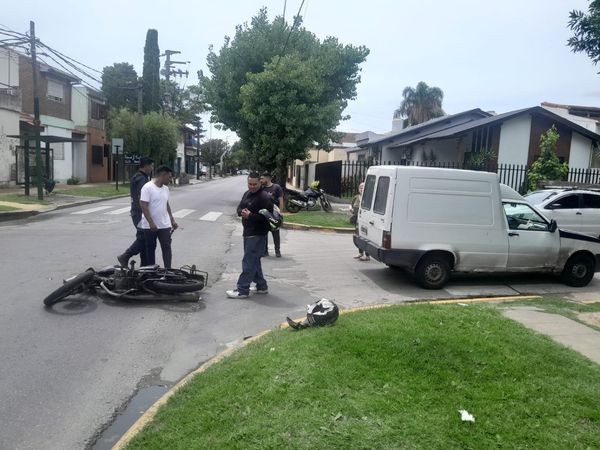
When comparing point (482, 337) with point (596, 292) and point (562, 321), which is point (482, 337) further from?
point (596, 292)

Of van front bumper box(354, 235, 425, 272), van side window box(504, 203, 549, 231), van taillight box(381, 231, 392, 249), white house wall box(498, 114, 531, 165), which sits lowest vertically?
van front bumper box(354, 235, 425, 272)

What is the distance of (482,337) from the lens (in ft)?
16.0

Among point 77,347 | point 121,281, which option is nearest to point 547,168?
point 121,281

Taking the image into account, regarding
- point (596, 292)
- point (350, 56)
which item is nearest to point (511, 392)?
point (596, 292)

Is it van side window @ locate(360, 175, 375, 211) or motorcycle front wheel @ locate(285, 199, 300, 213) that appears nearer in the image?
van side window @ locate(360, 175, 375, 211)

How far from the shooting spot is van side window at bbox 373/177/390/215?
27.7 feet

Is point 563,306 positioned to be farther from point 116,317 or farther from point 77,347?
point 77,347

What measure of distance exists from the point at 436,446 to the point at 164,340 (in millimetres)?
3466

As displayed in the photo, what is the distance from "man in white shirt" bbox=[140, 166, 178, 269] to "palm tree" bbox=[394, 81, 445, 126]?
51.8 meters

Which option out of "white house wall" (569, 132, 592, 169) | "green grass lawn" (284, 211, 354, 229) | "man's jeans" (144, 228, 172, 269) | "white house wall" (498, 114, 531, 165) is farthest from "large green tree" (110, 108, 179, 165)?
"man's jeans" (144, 228, 172, 269)

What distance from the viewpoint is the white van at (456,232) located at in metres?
8.17

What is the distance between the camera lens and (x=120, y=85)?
55.4 metres

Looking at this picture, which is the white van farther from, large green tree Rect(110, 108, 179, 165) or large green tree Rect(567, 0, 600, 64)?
large green tree Rect(110, 108, 179, 165)

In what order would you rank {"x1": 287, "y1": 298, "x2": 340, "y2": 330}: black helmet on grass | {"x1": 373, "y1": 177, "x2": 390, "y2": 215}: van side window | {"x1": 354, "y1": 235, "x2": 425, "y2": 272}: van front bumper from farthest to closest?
1. {"x1": 373, "y1": 177, "x2": 390, "y2": 215}: van side window
2. {"x1": 354, "y1": 235, "x2": 425, "y2": 272}: van front bumper
3. {"x1": 287, "y1": 298, "x2": 340, "y2": 330}: black helmet on grass
